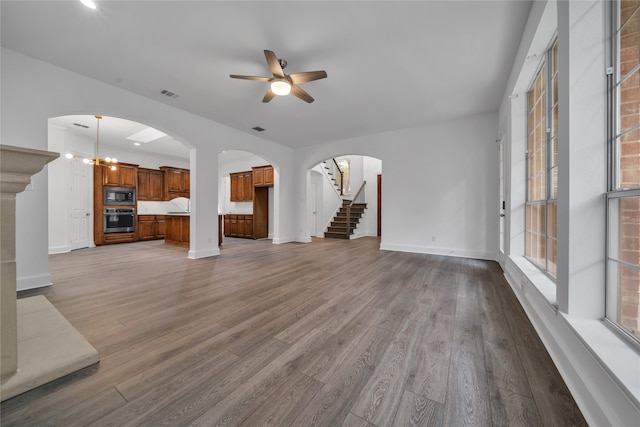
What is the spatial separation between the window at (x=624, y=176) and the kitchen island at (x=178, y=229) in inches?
279

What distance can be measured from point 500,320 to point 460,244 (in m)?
3.19

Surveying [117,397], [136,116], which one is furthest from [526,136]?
[136,116]

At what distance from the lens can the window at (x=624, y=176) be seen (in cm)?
122

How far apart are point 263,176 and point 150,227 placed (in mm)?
4141

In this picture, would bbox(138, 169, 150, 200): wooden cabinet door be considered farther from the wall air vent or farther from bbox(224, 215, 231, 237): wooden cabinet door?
the wall air vent

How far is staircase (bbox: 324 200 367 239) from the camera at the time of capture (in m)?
8.10

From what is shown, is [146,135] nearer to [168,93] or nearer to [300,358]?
[168,93]

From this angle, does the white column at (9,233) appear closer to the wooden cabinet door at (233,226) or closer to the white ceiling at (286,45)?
the white ceiling at (286,45)

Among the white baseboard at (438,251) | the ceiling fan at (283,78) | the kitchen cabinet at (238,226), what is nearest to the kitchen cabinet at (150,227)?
the kitchen cabinet at (238,226)

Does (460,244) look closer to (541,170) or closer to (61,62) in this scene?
(541,170)

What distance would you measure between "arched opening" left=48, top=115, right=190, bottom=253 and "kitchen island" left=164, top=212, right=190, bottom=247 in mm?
1515

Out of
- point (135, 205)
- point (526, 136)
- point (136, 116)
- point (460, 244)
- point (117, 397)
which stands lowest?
point (117, 397)

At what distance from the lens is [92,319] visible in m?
2.02

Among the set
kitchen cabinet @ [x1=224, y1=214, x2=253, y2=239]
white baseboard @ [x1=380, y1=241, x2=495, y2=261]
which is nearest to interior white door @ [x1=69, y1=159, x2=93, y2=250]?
kitchen cabinet @ [x1=224, y1=214, x2=253, y2=239]
